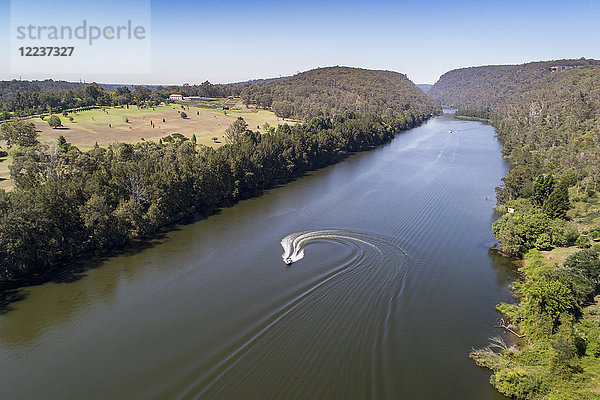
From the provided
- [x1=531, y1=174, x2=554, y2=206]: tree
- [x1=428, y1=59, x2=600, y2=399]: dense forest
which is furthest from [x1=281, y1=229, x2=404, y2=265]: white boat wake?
[x1=531, y1=174, x2=554, y2=206]: tree

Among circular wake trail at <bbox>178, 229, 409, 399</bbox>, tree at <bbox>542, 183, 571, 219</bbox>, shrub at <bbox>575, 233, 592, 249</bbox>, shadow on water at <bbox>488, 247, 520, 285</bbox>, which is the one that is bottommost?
circular wake trail at <bbox>178, 229, 409, 399</bbox>

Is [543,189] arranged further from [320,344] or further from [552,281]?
[320,344]

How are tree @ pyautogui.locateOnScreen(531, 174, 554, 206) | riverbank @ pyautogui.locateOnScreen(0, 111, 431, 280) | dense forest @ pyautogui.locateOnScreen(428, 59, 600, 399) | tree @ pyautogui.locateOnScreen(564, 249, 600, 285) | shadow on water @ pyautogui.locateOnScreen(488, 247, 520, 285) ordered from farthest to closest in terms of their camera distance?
tree @ pyautogui.locateOnScreen(531, 174, 554, 206) → shadow on water @ pyautogui.locateOnScreen(488, 247, 520, 285) → riverbank @ pyautogui.locateOnScreen(0, 111, 431, 280) → tree @ pyautogui.locateOnScreen(564, 249, 600, 285) → dense forest @ pyautogui.locateOnScreen(428, 59, 600, 399)

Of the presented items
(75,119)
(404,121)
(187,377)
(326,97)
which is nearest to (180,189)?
(187,377)

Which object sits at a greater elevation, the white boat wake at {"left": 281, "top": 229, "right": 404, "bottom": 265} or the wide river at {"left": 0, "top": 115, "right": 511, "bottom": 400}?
the white boat wake at {"left": 281, "top": 229, "right": 404, "bottom": 265}

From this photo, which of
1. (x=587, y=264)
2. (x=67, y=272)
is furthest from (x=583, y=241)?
(x=67, y=272)

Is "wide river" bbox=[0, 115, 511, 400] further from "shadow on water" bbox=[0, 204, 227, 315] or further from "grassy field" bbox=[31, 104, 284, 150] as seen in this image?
"grassy field" bbox=[31, 104, 284, 150]

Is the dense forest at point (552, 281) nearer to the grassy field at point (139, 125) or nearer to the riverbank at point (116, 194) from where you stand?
the riverbank at point (116, 194)

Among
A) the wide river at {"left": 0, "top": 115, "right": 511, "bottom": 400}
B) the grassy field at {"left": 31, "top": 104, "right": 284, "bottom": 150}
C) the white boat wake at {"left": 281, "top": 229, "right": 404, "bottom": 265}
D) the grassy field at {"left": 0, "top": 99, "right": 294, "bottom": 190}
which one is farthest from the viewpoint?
the grassy field at {"left": 31, "top": 104, "right": 284, "bottom": 150}
